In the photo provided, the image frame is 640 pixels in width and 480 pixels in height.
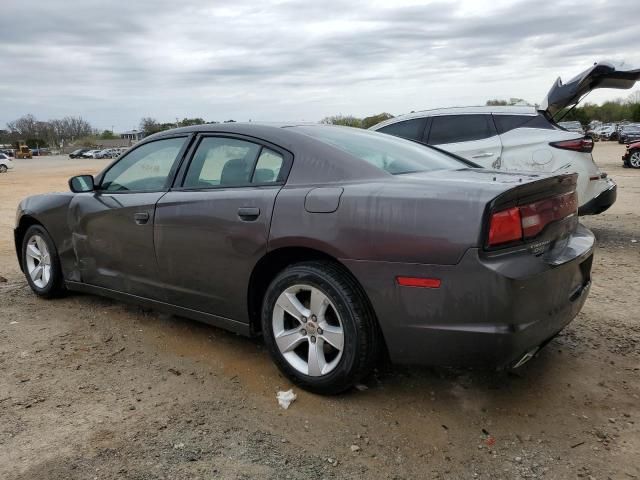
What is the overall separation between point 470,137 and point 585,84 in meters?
1.45

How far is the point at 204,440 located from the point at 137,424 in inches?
16.0

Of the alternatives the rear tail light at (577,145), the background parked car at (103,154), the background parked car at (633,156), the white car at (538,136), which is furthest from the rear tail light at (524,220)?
the background parked car at (103,154)

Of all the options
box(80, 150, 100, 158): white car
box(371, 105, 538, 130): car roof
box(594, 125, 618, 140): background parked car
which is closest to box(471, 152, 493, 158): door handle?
box(371, 105, 538, 130): car roof

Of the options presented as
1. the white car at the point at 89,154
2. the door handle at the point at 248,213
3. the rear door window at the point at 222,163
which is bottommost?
the white car at the point at 89,154

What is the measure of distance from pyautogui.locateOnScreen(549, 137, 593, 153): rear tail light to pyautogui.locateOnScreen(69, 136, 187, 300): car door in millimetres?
4706

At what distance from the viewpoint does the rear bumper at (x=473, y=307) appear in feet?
8.10

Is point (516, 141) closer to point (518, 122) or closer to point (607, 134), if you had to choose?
point (518, 122)

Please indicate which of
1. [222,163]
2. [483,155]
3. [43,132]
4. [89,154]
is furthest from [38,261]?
[43,132]

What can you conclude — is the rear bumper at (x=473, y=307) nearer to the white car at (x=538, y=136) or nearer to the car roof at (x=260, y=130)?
the car roof at (x=260, y=130)

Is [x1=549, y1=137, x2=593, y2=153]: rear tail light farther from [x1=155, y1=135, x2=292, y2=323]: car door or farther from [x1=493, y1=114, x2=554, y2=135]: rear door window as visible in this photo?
[x1=155, y1=135, x2=292, y2=323]: car door

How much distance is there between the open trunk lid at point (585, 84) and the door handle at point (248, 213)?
16.2 ft

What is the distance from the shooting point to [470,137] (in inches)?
286

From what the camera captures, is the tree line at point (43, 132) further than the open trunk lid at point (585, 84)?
Yes

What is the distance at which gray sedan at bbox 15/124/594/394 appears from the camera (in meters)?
2.53
